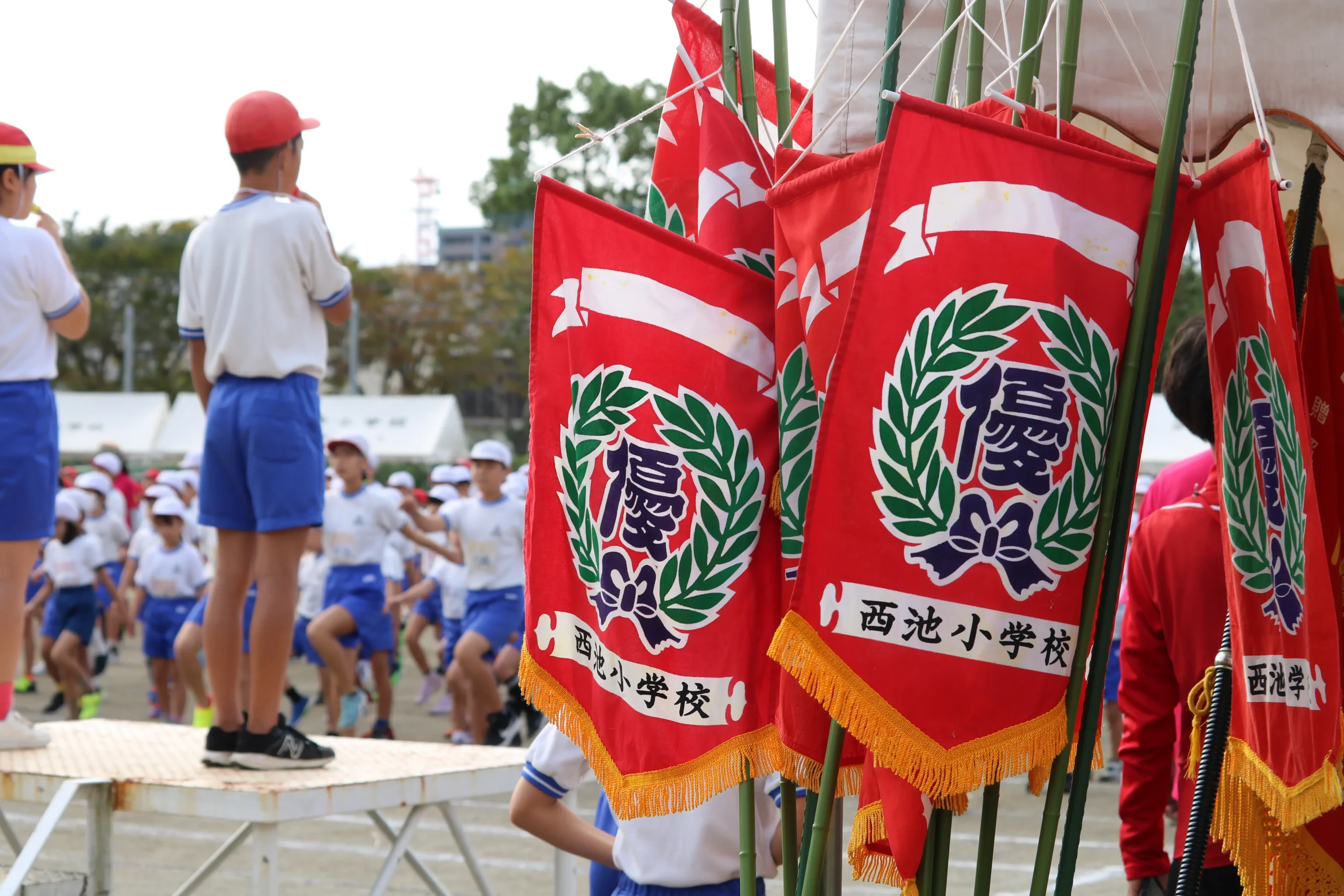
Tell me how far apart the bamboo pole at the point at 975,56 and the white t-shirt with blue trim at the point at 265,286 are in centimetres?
230

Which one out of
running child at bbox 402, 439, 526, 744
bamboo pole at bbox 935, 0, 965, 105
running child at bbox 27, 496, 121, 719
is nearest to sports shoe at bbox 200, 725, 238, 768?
bamboo pole at bbox 935, 0, 965, 105

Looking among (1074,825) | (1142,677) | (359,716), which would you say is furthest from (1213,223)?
(359,716)

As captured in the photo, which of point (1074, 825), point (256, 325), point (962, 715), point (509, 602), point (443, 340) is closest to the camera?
point (962, 715)

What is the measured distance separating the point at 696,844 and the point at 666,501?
0.91 metres

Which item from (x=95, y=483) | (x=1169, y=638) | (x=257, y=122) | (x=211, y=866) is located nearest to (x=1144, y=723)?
(x=1169, y=638)

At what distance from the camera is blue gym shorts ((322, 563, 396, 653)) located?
1021 centimetres

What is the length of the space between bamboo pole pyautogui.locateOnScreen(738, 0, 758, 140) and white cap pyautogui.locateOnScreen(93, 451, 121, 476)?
13.5 meters

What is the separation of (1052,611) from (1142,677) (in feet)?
4.30

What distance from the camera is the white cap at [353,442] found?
10.2 meters

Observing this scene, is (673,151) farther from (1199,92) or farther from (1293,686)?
(1293,686)

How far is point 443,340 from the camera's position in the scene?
128 ft

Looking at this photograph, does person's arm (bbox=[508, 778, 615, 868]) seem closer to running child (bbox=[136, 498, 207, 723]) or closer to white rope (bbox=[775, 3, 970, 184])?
white rope (bbox=[775, 3, 970, 184])

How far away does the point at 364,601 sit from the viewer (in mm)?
10234

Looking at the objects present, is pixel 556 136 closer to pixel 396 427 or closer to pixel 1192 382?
pixel 396 427
